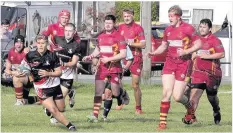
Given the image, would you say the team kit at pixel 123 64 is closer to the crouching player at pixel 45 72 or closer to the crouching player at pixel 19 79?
the crouching player at pixel 45 72

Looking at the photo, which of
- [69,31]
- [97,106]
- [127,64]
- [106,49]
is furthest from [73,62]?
[127,64]

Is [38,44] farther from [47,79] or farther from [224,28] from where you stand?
[224,28]

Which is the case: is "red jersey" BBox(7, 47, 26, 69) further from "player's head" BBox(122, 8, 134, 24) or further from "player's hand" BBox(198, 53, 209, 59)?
"player's hand" BBox(198, 53, 209, 59)

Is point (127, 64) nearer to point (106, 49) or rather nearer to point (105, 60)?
point (106, 49)

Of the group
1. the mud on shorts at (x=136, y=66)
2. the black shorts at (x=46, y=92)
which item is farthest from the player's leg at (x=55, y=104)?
the mud on shorts at (x=136, y=66)

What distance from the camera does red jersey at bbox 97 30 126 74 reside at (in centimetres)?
1547

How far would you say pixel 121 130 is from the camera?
1409 cm

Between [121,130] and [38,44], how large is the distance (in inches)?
76.0

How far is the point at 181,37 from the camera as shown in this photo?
14.5 meters

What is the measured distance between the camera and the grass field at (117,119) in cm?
1438

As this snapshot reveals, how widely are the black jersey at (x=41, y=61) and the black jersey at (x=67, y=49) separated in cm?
223

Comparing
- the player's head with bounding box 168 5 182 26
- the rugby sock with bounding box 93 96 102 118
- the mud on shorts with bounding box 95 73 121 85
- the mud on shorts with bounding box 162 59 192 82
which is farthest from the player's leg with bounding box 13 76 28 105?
the player's head with bounding box 168 5 182 26

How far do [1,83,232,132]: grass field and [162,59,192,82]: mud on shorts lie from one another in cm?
87

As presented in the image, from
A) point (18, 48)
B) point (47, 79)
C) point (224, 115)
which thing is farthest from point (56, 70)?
point (18, 48)
